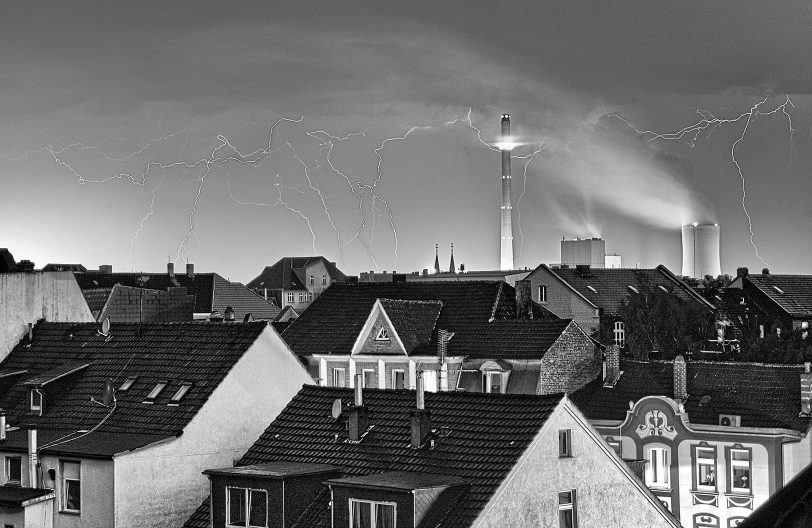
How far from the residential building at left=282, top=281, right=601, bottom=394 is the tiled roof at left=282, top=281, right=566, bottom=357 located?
4cm

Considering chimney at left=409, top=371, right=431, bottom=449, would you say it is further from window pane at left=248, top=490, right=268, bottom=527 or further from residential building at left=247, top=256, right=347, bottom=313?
residential building at left=247, top=256, right=347, bottom=313

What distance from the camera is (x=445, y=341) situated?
62875mm

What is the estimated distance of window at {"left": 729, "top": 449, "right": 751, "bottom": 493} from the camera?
161 feet

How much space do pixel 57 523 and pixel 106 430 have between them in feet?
9.07

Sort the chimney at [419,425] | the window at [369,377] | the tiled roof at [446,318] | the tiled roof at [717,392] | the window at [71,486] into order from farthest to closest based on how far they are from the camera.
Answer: the window at [369,377] < the tiled roof at [446,318] < the tiled roof at [717,392] < the window at [71,486] < the chimney at [419,425]

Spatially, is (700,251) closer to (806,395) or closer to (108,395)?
(806,395)

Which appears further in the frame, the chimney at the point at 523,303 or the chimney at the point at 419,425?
the chimney at the point at 523,303

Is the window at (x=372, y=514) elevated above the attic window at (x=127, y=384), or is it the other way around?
the attic window at (x=127, y=384)

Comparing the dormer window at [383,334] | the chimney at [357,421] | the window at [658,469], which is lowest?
the window at [658,469]

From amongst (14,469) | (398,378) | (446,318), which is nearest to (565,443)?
(14,469)

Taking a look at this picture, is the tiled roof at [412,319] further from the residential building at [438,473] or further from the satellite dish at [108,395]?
the residential building at [438,473]

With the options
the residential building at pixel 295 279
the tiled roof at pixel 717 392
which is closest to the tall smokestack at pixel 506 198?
the residential building at pixel 295 279

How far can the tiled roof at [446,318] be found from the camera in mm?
61688

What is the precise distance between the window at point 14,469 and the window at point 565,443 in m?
13.8
